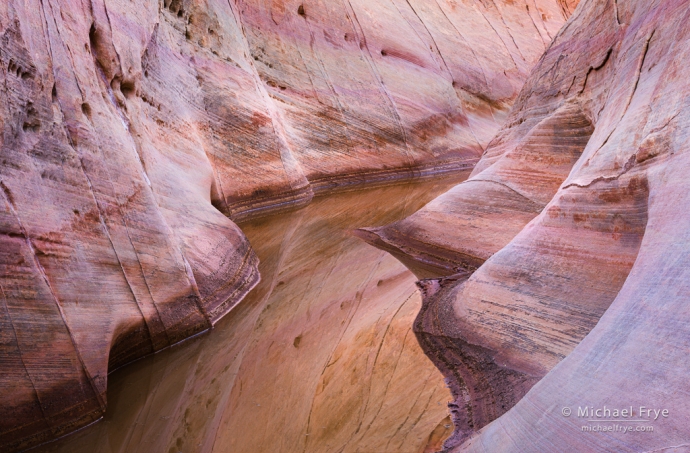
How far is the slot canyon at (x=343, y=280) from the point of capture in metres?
3.07

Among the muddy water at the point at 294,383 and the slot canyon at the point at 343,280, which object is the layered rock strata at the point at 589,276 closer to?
the slot canyon at the point at 343,280

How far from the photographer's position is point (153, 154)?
6504mm

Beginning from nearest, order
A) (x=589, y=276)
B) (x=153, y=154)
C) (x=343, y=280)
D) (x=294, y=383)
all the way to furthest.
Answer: (x=589, y=276) < (x=294, y=383) < (x=153, y=154) < (x=343, y=280)

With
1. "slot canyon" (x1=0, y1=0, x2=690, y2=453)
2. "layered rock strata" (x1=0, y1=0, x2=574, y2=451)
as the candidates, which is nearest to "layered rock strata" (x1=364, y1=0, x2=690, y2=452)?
"slot canyon" (x1=0, y1=0, x2=690, y2=453)

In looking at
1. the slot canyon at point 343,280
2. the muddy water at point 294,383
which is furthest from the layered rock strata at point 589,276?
the muddy water at point 294,383

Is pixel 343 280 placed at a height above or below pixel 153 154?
below

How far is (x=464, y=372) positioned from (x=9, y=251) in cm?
283

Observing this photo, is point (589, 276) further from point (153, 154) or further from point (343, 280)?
point (153, 154)

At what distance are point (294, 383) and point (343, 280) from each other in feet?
7.52

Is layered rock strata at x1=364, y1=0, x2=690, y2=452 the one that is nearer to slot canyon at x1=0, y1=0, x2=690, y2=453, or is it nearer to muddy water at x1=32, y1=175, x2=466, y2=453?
slot canyon at x1=0, y1=0, x2=690, y2=453

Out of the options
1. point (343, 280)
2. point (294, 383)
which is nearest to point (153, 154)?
point (343, 280)

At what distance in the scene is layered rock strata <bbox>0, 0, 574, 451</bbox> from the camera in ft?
13.2

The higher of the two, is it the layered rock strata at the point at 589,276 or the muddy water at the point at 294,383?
the layered rock strata at the point at 589,276

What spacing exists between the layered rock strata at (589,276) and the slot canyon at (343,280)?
0.02 m
